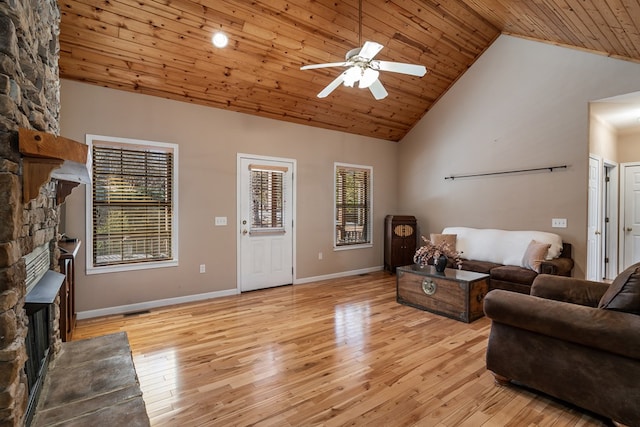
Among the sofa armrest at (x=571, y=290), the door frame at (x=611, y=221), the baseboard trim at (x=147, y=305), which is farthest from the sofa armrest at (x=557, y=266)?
the baseboard trim at (x=147, y=305)

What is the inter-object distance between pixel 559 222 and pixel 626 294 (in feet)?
10.9

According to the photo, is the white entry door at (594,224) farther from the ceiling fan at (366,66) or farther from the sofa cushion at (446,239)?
the ceiling fan at (366,66)

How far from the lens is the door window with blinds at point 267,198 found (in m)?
4.99

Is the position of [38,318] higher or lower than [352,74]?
lower

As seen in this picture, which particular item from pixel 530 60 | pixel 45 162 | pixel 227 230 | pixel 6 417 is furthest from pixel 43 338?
pixel 530 60

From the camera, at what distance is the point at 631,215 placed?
5492 mm

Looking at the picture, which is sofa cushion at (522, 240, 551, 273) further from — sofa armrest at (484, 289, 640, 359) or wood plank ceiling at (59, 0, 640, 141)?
wood plank ceiling at (59, 0, 640, 141)

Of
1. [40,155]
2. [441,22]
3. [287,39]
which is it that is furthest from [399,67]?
[40,155]

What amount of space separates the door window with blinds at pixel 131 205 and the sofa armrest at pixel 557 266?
A: 483cm

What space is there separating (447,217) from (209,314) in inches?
177

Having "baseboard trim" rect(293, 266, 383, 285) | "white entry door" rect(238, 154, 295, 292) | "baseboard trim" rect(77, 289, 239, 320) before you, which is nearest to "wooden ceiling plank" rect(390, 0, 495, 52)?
"white entry door" rect(238, 154, 295, 292)

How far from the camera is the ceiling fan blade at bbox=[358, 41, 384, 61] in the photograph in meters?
Answer: 2.57

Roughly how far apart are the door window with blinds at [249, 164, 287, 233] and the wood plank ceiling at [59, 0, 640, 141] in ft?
2.93

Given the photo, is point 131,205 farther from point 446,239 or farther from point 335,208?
point 446,239
